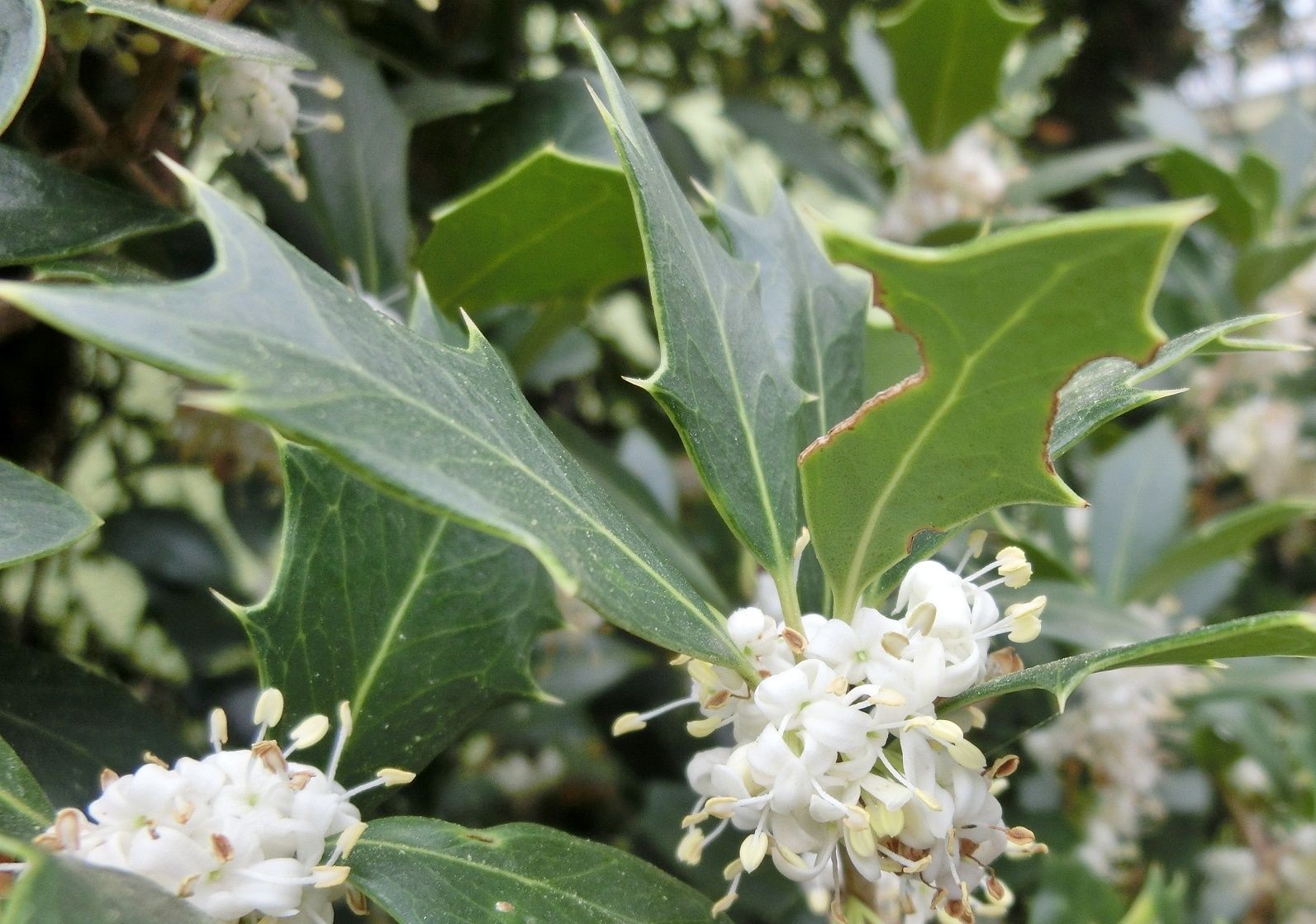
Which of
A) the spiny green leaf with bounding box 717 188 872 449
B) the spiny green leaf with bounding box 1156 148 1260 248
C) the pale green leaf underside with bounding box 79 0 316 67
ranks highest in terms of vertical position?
the pale green leaf underside with bounding box 79 0 316 67

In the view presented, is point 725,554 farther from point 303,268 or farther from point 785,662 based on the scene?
point 303,268

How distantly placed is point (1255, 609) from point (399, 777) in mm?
1656

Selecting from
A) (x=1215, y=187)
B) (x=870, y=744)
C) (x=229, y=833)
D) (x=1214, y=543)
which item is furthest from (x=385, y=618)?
(x=1215, y=187)

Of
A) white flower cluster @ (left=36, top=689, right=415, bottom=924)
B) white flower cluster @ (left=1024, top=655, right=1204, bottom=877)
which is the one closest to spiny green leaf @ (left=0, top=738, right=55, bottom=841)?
white flower cluster @ (left=36, top=689, right=415, bottom=924)

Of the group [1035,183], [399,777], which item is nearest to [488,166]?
[399,777]

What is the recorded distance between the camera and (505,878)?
21.6 inches

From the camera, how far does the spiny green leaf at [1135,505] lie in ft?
4.41

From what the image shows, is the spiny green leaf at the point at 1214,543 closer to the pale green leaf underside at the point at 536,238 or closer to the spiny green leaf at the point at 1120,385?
the spiny green leaf at the point at 1120,385

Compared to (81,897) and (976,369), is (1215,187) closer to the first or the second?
(976,369)

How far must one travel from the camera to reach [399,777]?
0.58 m

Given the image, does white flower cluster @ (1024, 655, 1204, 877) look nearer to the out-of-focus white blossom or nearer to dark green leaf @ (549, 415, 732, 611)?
the out-of-focus white blossom

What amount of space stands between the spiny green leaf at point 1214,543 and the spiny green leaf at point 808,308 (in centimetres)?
59

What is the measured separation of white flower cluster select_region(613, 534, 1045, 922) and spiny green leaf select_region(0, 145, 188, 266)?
A: 0.46 meters

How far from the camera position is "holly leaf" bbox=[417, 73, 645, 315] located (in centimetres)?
Result: 78
